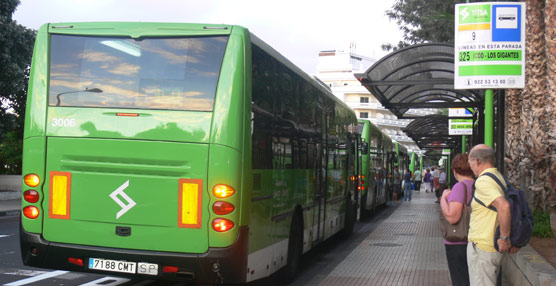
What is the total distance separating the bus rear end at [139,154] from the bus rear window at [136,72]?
11mm

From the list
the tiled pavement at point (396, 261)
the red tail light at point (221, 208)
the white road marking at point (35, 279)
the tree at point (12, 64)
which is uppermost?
the tree at point (12, 64)

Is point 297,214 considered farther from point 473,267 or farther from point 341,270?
point 473,267

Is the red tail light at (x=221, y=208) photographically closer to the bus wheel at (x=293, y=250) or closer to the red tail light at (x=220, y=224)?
the red tail light at (x=220, y=224)

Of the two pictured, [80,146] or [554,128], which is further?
[554,128]

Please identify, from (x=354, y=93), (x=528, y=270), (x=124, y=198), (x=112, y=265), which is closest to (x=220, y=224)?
(x=124, y=198)

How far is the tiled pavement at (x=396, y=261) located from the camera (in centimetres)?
971

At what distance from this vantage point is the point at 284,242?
8.75 metres

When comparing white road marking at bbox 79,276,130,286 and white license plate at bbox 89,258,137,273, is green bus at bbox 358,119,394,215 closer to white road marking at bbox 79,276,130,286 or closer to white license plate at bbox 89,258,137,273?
white road marking at bbox 79,276,130,286

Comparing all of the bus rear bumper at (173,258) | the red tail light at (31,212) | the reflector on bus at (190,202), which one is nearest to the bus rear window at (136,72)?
the reflector on bus at (190,202)

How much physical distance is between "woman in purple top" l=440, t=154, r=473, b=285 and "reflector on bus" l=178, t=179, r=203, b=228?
7.44ft

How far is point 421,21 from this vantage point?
27641 mm

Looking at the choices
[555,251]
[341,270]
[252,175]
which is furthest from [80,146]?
[555,251]

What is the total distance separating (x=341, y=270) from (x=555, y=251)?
3.12 meters

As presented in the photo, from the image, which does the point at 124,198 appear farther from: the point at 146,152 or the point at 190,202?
the point at 190,202
